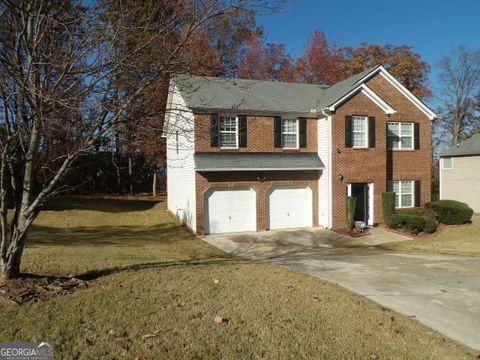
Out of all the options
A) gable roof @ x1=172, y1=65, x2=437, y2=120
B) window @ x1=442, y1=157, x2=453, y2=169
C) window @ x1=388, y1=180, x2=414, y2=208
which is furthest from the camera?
window @ x1=442, y1=157, x2=453, y2=169

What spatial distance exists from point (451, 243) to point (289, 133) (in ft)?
27.9

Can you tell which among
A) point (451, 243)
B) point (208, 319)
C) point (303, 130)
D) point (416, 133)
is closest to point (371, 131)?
point (303, 130)

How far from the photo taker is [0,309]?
557 cm

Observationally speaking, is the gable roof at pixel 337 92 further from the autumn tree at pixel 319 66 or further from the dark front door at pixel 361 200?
the autumn tree at pixel 319 66

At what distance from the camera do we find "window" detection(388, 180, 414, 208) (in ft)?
67.7

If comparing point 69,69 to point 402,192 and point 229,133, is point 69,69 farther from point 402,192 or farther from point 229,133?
point 402,192

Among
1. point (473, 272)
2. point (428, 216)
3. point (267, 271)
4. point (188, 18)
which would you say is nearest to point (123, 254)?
point (267, 271)

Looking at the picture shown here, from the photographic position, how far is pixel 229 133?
1809 cm

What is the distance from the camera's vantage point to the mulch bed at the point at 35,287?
6.05 metres

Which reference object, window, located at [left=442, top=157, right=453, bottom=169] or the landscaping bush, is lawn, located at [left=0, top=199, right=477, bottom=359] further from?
window, located at [left=442, top=157, right=453, bottom=169]

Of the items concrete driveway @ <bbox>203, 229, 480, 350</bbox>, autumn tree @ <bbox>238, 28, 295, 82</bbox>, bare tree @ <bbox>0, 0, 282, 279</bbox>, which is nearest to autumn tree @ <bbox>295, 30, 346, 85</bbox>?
autumn tree @ <bbox>238, 28, 295, 82</bbox>

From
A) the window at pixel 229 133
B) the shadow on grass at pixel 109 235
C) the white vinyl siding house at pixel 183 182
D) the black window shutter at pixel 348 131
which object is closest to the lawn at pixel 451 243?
the black window shutter at pixel 348 131

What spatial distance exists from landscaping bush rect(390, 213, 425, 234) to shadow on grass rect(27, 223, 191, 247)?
31.0ft

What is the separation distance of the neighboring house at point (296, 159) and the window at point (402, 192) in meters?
0.05
